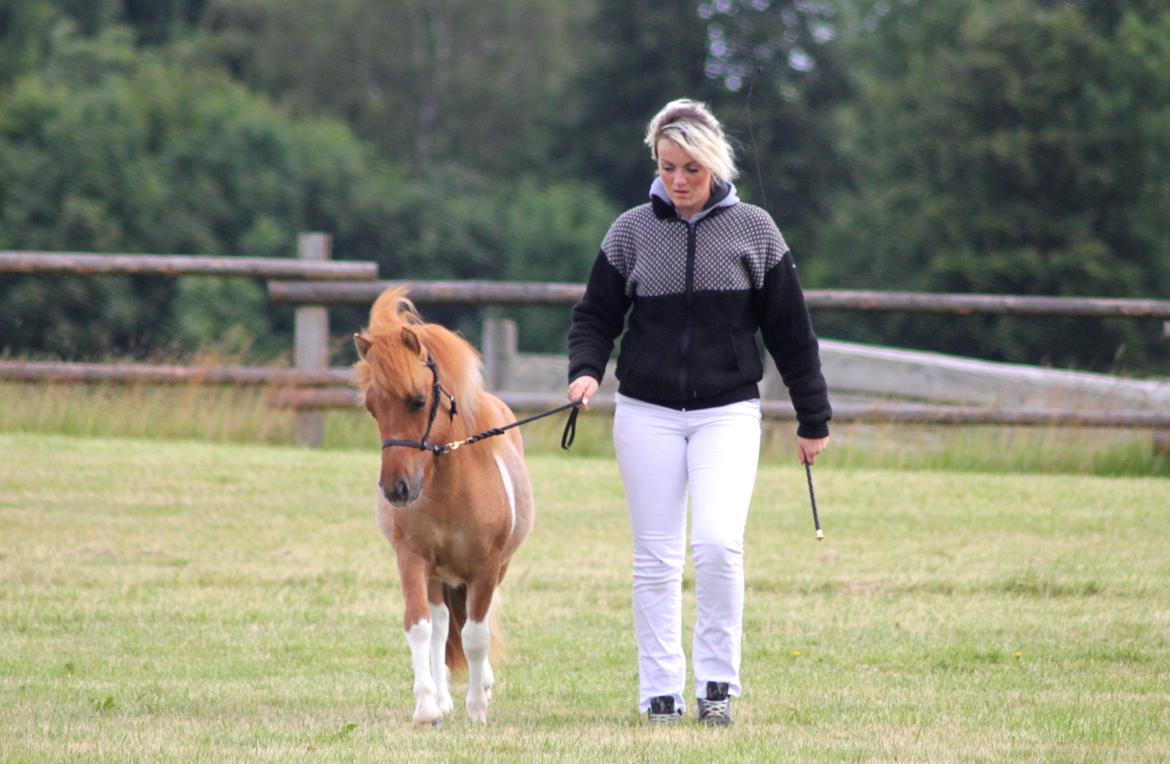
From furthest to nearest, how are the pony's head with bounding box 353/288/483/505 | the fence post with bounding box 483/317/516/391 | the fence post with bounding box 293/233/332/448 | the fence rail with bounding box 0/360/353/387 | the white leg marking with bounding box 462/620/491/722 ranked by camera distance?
the fence post with bounding box 483/317/516/391 → the fence post with bounding box 293/233/332/448 → the fence rail with bounding box 0/360/353/387 → the white leg marking with bounding box 462/620/491/722 → the pony's head with bounding box 353/288/483/505

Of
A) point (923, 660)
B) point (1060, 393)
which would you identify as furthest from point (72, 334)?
point (923, 660)

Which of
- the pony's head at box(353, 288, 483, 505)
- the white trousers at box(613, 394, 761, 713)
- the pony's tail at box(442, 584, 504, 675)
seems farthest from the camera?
the pony's tail at box(442, 584, 504, 675)

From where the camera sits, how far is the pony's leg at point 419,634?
18.5 ft

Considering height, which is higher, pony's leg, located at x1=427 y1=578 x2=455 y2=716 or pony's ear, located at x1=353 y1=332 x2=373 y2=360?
pony's ear, located at x1=353 y1=332 x2=373 y2=360

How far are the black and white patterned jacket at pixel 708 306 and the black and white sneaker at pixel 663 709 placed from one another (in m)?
0.98

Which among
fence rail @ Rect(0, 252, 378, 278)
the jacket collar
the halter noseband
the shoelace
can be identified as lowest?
the shoelace

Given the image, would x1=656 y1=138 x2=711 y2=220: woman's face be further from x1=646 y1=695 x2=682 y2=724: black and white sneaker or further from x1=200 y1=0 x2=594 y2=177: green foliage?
x1=200 y1=0 x2=594 y2=177: green foliage

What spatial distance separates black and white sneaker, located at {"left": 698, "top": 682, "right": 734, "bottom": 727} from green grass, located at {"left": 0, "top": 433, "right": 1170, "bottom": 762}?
128 millimetres

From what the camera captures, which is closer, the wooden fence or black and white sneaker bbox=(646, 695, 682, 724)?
black and white sneaker bbox=(646, 695, 682, 724)

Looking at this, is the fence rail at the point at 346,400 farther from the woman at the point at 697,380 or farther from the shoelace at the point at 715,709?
the shoelace at the point at 715,709

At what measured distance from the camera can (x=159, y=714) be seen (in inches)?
231

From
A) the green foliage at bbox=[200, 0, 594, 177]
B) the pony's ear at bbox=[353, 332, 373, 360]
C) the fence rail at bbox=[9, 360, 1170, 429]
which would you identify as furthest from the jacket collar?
the green foliage at bbox=[200, 0, 594, 177]

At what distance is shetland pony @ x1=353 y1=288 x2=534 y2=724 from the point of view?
5.44 m

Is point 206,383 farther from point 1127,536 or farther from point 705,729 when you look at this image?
point 705,729
